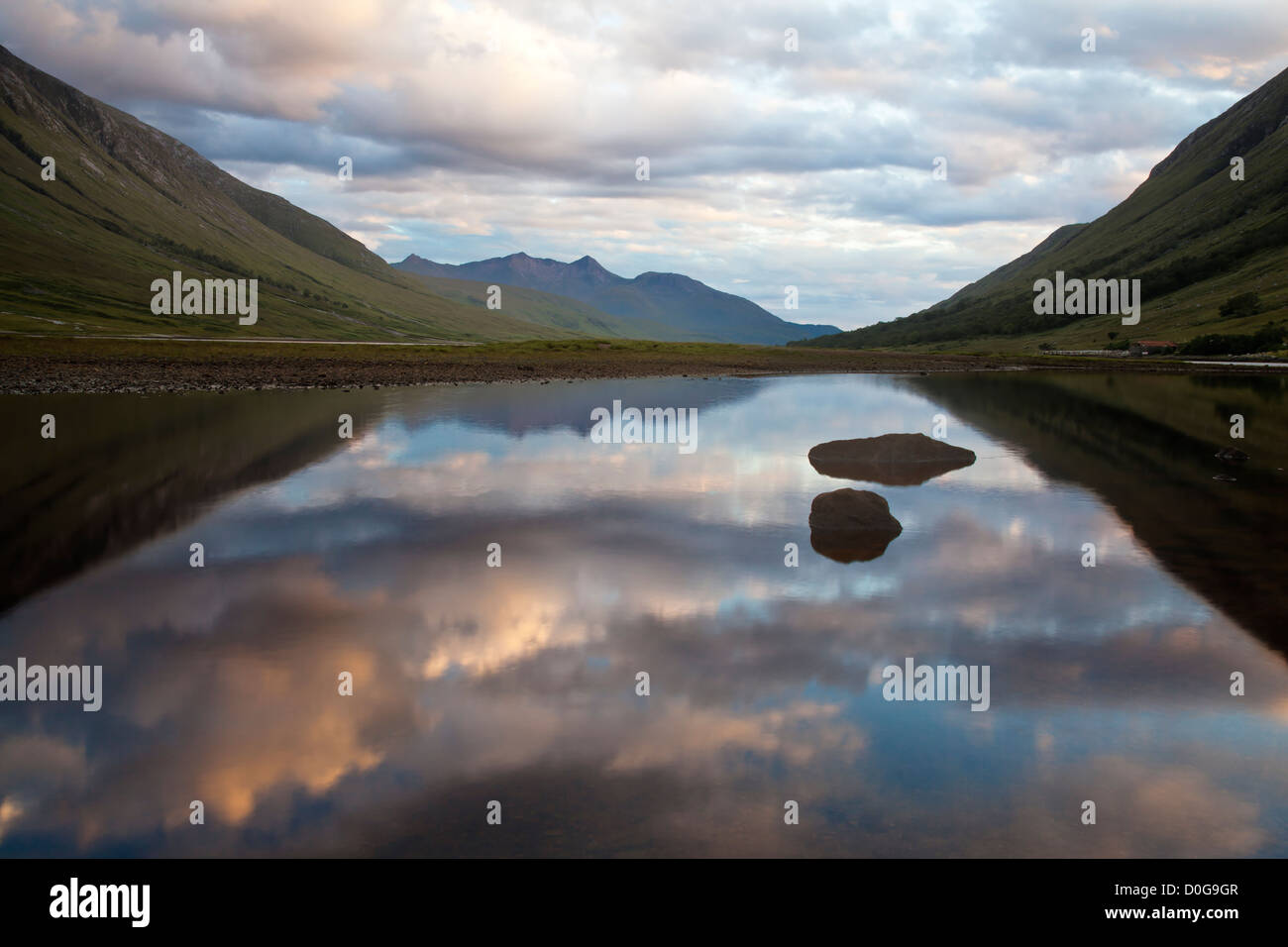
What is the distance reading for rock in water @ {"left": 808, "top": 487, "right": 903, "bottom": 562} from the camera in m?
Answer: 24.0

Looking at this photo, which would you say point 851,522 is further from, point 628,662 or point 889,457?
point 889,457

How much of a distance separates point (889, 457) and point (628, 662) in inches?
1026

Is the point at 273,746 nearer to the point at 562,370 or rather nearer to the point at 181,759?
the point at 181,759

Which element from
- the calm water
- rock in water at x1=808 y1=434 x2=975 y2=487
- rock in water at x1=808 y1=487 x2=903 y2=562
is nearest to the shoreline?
the calm water

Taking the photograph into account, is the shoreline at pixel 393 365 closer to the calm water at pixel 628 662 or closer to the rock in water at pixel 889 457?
the calm water at pixel 628 662

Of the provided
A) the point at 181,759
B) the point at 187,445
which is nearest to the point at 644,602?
the point at 181,759

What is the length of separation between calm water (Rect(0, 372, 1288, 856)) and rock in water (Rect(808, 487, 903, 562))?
0.72m

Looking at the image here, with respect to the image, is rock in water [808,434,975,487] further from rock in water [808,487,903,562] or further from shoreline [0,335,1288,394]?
shoreline [0,335,1288,394]

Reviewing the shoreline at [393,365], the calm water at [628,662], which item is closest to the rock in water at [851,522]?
the calm water at [628,662]

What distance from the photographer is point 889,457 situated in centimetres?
3794

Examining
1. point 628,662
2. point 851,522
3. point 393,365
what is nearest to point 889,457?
point 851,522

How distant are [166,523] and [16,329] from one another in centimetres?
15272
